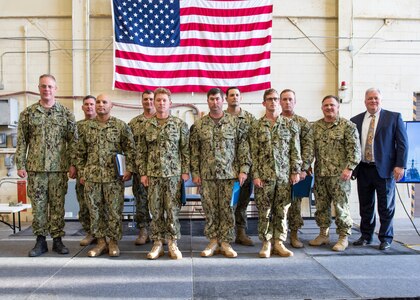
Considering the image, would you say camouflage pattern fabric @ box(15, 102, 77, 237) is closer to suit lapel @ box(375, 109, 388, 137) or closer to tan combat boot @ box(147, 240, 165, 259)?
tan combat boot @ box(147, 240, 165, 259)

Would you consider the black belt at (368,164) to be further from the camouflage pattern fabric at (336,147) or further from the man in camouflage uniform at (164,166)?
the man in camouflage uniform at (164,166)

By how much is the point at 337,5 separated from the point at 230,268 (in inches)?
221

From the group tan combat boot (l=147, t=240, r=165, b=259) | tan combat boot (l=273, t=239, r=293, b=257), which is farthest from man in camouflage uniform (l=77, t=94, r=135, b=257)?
tan combat boot (l=273, t=239, r=293, b=257)

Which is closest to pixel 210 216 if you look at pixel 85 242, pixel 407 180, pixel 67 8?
pixel 85 242

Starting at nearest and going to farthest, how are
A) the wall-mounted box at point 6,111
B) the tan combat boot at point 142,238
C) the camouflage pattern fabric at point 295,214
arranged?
1. the camouflage pattern fabric at point 295,214
2. the tan combat boot at point 142,238
3. the wall-mounted box at point 6,111

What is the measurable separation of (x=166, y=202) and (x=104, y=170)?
2.39 ft

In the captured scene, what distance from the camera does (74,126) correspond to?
410 cm

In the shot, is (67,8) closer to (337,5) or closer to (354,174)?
(337,5)

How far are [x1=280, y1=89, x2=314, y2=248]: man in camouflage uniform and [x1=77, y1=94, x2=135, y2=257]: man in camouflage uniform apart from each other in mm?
1769

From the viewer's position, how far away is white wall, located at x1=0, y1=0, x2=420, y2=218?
678 centimetres

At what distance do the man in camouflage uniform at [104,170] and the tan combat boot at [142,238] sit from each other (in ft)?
1.90

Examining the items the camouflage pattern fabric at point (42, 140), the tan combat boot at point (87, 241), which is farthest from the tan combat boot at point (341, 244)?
the camouflage pattern fabric at point (42, 140)

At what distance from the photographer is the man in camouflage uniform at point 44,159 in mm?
3867

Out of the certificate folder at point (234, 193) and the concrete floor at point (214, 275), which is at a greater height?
the certificate folder at point (234, 193)
